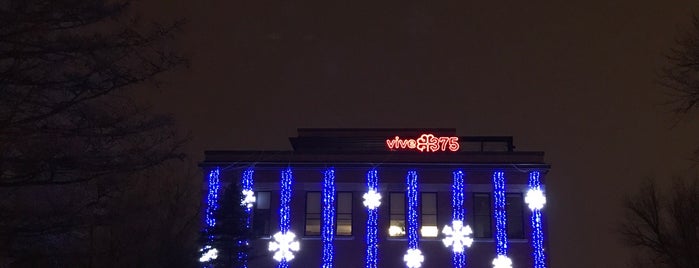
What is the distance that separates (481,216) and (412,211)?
123 inches

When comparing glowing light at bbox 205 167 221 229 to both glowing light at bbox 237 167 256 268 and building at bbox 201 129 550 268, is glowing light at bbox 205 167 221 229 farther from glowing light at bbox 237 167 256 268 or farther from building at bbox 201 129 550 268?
glowing light at bbox 237 167 256 268

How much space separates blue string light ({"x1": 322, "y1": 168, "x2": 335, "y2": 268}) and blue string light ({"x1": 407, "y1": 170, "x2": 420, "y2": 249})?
345 centimetres

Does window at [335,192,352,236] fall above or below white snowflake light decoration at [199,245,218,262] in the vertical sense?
above

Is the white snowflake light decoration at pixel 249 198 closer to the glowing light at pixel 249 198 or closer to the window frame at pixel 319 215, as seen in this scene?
the glowing light at pixel 249 198

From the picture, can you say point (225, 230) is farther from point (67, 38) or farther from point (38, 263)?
point (67, 38)

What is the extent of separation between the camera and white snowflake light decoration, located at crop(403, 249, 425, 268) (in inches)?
1189

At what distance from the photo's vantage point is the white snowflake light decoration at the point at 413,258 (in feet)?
99.1

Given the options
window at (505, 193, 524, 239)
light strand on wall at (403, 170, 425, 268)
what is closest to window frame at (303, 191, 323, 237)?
light strand on wall at (403, 170, 425, 268)

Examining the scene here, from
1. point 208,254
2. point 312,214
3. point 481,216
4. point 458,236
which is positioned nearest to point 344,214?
point 312,214

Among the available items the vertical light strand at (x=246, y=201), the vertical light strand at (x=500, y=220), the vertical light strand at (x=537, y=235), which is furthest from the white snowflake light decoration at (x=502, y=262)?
the vertical light strand at (x=246, y=201)

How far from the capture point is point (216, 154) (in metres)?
32.1

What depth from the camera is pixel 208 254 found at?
90.6 ft

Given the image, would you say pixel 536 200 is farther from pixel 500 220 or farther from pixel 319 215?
pixel 319 215

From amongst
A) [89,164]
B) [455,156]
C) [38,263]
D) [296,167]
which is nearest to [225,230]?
[296,167]
